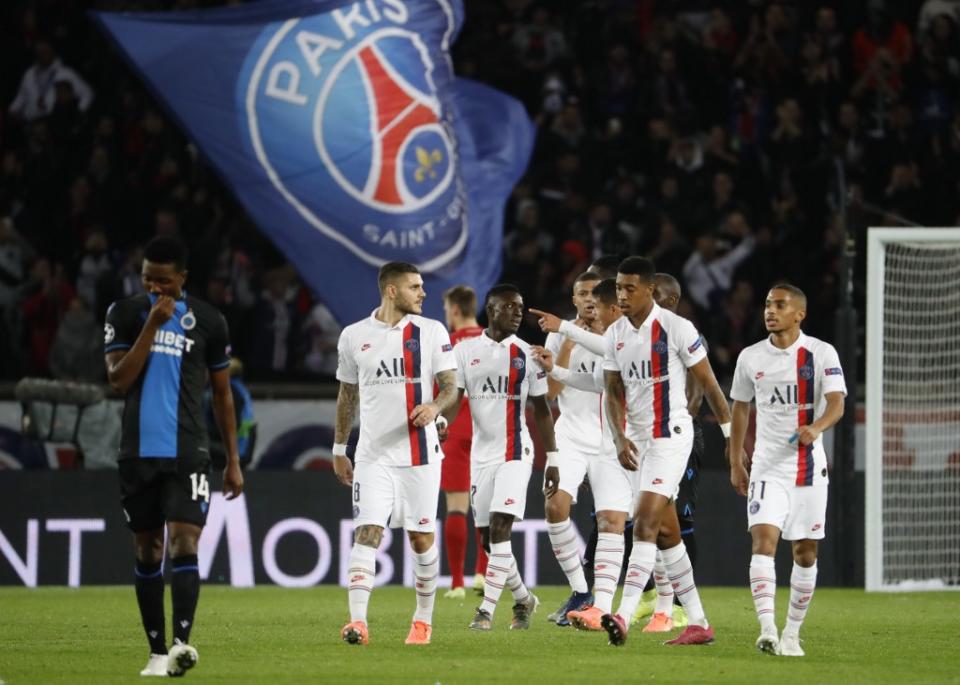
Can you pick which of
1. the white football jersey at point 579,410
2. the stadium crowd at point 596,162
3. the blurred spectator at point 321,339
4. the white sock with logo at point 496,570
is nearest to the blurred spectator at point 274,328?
→ the stadium crowd at point 596,162

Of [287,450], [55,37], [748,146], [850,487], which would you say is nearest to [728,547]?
[850,487]

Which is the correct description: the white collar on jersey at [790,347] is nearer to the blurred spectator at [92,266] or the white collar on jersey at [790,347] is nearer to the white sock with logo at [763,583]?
the white sock with logo at [763,583]

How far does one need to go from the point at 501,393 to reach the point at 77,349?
727 cm

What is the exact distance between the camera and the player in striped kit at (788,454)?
9.82m

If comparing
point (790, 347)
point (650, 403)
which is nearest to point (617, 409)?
point (650, 403)

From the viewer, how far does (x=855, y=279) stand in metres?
17.7

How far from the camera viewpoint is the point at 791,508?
9898mm

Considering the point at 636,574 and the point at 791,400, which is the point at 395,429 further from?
the point at 791,400

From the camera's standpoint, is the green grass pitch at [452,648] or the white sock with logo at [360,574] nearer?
the green grass pitch at [452,648]

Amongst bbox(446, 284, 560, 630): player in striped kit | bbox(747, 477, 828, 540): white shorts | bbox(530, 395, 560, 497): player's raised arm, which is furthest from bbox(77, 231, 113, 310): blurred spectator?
bbox(747, 477, 828, 540): white shorts

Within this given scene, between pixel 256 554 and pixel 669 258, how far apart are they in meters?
5.39

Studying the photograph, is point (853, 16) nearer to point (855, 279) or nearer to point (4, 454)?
point (855, 279)

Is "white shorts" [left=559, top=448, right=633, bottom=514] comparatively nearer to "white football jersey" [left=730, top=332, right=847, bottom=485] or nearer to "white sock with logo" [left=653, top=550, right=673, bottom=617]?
"white sock with logo" [left=653, top=550, right=673, bottom=617]

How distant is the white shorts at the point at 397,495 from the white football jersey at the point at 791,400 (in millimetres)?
1816
